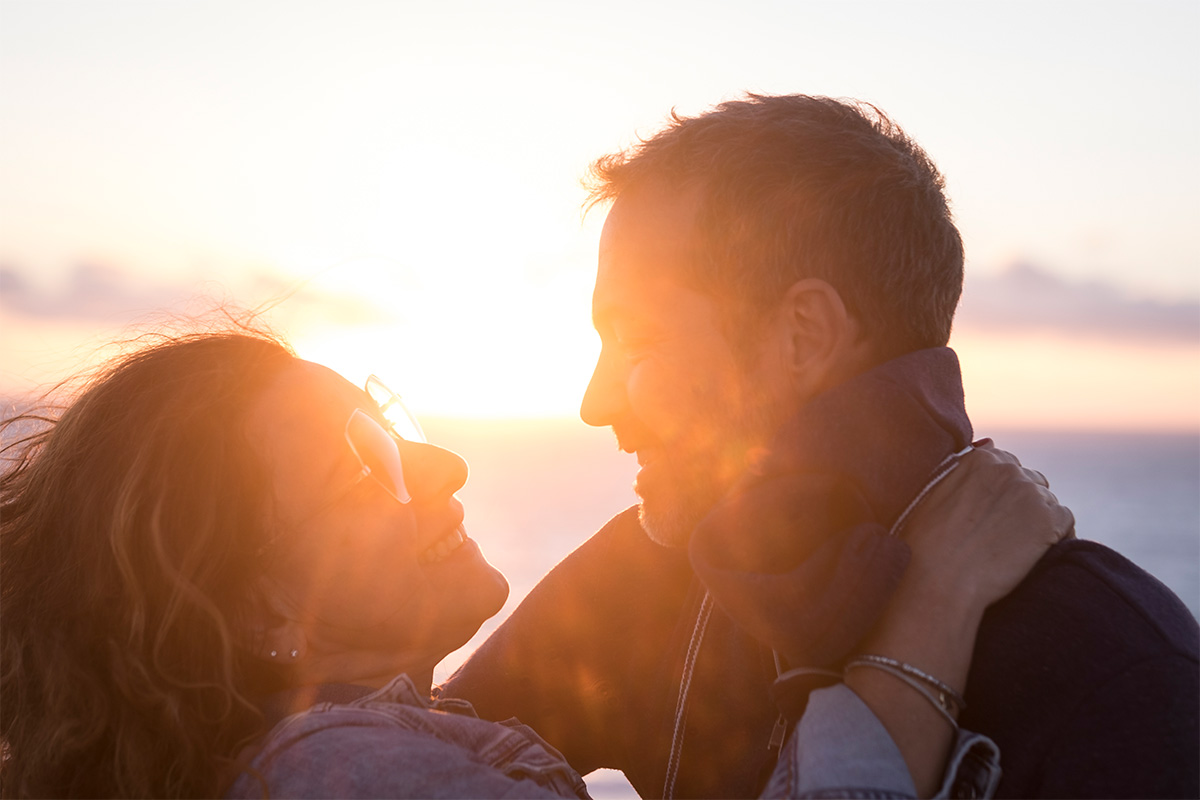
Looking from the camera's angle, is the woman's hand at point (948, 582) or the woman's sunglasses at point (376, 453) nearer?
the woman's hand at point (948, 582)

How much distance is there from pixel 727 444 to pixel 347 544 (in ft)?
4.20

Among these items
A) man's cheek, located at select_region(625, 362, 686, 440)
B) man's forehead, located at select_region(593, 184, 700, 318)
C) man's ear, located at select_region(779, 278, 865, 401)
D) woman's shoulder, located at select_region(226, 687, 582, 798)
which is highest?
man's forehead, located at select_region(593, 184, 700, 318)

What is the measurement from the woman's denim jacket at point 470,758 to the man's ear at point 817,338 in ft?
3.05

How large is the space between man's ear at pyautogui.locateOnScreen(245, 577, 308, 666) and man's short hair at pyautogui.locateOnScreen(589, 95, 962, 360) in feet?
5.53

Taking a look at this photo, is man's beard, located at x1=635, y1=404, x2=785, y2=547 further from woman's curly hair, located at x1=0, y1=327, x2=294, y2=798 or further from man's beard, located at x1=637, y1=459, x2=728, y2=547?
woman's curly hair, located at x1=0, y1=327, x2=294, y2=798

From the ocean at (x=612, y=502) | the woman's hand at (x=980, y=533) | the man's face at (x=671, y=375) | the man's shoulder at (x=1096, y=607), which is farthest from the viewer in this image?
the ocean at (x=612, y=502)

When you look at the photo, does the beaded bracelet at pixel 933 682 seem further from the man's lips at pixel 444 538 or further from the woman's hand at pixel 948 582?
the man's lips at pixel 444 538

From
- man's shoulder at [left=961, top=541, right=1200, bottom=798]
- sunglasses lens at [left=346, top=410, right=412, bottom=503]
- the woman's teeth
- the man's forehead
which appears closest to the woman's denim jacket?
man's shoulder at [left=961, top=541, right=1200, bottom=798]

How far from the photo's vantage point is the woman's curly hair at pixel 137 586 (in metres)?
2.53

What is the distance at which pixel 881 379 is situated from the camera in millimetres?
2303

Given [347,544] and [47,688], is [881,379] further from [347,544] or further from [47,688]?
[47,688]

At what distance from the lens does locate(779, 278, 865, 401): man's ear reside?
8.52 ft

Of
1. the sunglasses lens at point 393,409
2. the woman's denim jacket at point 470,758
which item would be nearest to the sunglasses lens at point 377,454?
the sunglasses lens at point 393,409

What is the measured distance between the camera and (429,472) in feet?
10.2
